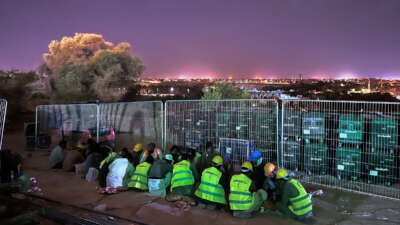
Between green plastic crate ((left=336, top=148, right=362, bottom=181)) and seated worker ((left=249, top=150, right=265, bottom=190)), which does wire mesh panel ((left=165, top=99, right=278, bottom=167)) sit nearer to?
seated worker ((left=249, top=150, right=265, bottom=190))

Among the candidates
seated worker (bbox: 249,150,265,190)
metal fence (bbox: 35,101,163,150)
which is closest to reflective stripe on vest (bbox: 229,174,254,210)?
seated worker (bbox: 249,150,265,190)

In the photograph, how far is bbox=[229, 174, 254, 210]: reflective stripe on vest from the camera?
600cm

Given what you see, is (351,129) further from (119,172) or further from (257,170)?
(119,172)

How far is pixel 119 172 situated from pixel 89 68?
22677mm

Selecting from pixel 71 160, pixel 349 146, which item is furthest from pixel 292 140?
pixel 71 160

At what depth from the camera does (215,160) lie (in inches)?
259

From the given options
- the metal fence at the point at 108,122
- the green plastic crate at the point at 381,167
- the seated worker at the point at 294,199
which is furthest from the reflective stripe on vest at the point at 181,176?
the green plastic crate at the point at 381,167

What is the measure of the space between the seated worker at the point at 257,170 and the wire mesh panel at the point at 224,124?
76 cm

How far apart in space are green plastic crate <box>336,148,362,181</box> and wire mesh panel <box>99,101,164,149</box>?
268 inches

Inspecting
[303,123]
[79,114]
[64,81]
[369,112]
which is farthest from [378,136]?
[64,81]

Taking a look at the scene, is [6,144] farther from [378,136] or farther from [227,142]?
[378,136]

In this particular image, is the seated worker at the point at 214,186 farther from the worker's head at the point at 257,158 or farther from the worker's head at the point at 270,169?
the worker's head at the point at 257,158

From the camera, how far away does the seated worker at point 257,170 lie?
7172 millimetres

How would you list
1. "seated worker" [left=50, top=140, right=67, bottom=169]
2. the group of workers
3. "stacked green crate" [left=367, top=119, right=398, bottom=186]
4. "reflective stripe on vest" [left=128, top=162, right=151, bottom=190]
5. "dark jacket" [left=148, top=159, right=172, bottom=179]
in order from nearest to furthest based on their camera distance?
1. the group of workers
2. "stacked green crate" [left=367, top=119, right=398, bottom=186]
3. "dark jacket" [left=148, top=159, right=172, bottom=179]
4. "reflective stripe on vest" [left=128, top=162, right=151, bottom=190]
5. "seated worker" [left=50, top=140, right=67, bottom=169]
